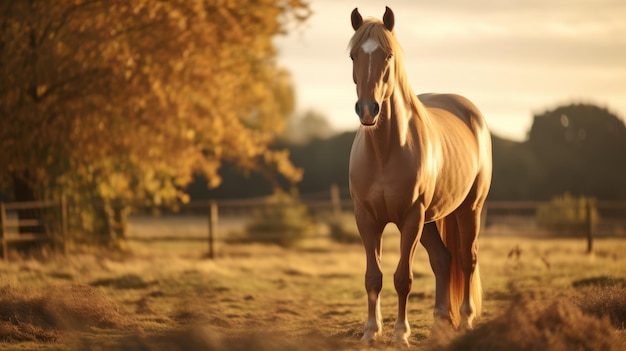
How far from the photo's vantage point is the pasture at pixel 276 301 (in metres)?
5.49

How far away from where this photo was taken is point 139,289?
11383 millimetres

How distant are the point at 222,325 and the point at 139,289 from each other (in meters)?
3.73

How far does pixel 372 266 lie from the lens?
260 inches

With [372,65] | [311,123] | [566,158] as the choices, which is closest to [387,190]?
[372,65]

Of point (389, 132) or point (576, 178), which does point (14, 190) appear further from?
point (576, 178)

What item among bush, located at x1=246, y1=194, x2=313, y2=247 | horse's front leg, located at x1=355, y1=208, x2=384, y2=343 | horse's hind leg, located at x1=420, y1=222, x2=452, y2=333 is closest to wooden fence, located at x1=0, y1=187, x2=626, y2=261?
bush, located at x1=246, y1=194, x2=313, y2=247

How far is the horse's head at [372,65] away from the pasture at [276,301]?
165cm

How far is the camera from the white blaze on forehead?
20.0 ft

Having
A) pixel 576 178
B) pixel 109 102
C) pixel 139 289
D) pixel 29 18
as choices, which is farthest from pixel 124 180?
pixel 576 178

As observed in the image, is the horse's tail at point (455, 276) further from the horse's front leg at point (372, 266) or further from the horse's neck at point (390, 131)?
the horse's neck at point (390, 131)

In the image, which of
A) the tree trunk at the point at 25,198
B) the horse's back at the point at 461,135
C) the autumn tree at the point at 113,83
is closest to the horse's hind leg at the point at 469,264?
the horse's back at the point at 461,135

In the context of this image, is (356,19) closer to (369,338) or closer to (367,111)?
(367,111)

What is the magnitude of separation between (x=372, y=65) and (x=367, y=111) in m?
0.39

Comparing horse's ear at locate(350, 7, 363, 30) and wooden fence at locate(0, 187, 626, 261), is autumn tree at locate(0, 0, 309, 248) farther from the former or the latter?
horse's ear at locate(350, 7, 363, 30)
